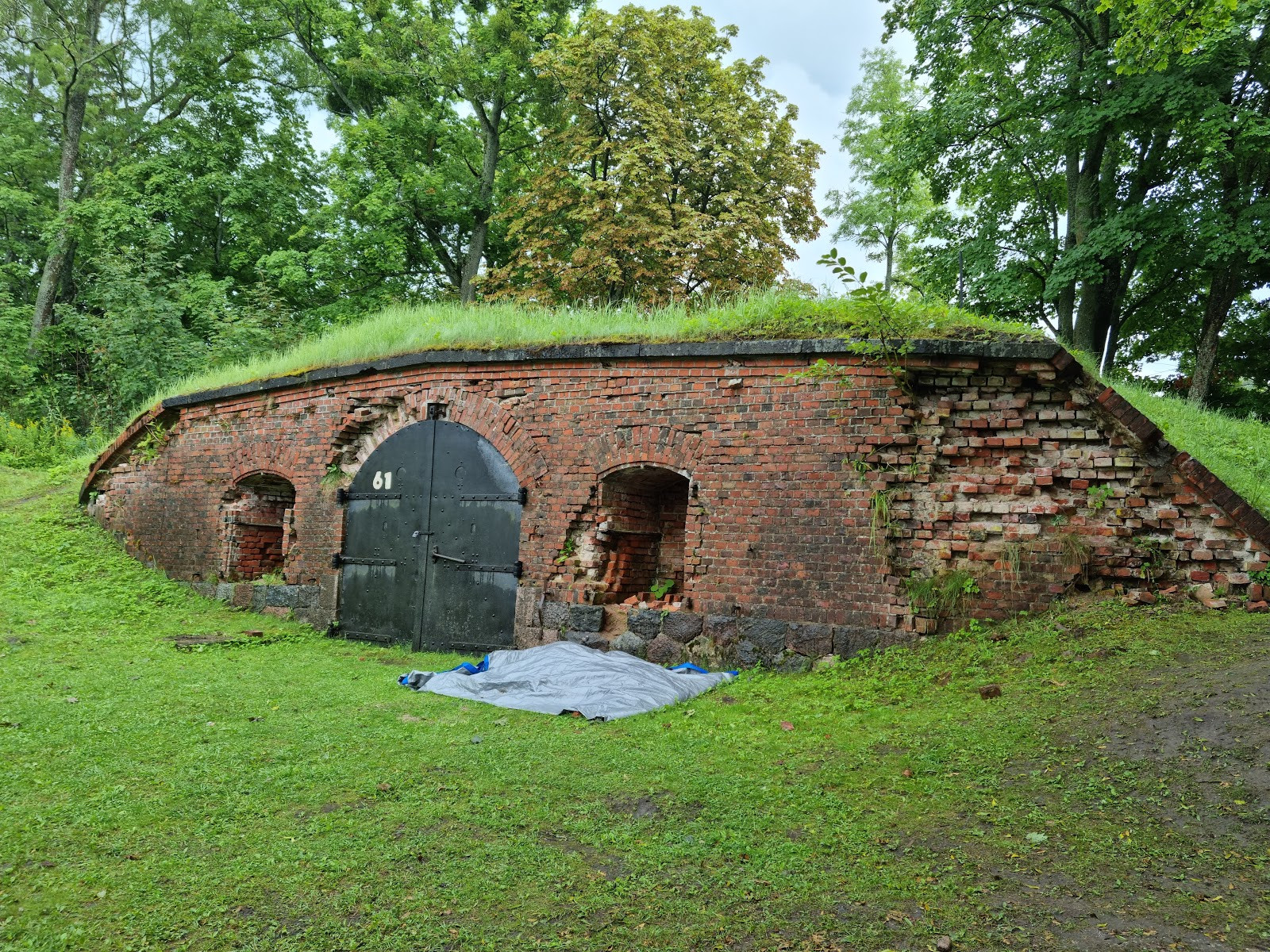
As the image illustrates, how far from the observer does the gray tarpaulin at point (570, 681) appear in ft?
Result: 20.6

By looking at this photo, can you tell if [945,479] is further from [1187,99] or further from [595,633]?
[1187,99]

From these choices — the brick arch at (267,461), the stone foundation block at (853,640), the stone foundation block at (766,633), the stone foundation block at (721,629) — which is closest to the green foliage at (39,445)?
the brick arch at (267,461)

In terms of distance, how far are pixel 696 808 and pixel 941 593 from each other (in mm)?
3392

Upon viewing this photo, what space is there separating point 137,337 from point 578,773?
16.6 metres

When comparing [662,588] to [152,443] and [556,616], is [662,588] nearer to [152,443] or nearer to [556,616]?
[556,616]

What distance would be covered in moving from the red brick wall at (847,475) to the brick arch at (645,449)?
18 millimetres

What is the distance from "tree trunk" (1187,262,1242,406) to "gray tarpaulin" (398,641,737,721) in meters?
11.7

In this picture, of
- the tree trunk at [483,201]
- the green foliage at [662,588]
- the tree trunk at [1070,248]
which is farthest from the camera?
Answer: the tree trunk at [483,201]

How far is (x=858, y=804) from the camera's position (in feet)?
13.5

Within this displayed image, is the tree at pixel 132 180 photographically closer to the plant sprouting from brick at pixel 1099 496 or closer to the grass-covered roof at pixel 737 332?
the grass-covered roof at pixel 737 332

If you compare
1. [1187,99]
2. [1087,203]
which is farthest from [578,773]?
[1087,203]

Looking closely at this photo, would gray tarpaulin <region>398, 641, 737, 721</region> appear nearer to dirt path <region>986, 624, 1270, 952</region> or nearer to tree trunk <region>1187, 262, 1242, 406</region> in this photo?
dirt path <region>986, 624, 1270, 952</region>

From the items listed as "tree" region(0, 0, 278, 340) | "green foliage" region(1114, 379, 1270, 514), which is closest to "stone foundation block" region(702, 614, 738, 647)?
"green foliage" region(1114, 379, 1270, 514)

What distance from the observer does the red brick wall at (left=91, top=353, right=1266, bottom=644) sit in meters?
6.23
